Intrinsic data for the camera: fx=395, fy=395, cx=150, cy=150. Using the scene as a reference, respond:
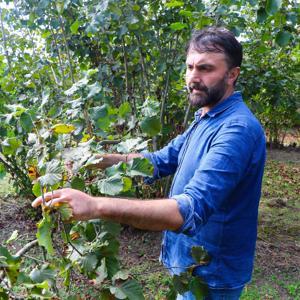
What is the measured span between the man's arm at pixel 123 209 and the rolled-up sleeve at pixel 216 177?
4cm

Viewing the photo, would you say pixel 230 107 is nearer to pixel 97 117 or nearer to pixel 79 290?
pixel 97 117

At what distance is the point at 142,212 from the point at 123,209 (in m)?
0.06

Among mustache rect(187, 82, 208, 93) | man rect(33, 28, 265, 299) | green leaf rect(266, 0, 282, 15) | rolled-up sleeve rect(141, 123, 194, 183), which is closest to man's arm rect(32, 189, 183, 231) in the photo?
man rect(33, 28, 265, 299)

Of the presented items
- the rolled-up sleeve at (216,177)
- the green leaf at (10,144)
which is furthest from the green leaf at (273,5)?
the green leaf at (10,144)

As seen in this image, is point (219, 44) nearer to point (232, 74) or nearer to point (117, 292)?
point (232, 74)

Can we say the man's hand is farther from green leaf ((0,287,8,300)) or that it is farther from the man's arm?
green leaf ((0,287,8,300))

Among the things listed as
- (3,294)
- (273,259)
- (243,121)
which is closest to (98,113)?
(243,121)

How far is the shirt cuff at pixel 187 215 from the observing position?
1.19 metres

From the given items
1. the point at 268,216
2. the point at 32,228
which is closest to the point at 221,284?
the point at 32,228

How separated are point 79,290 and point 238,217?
182cm

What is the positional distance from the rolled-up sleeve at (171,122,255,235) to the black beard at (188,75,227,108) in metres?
0.28

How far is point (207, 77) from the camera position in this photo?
1.69m

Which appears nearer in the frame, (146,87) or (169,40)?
(169,40)

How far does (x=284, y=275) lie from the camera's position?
11.7ft
